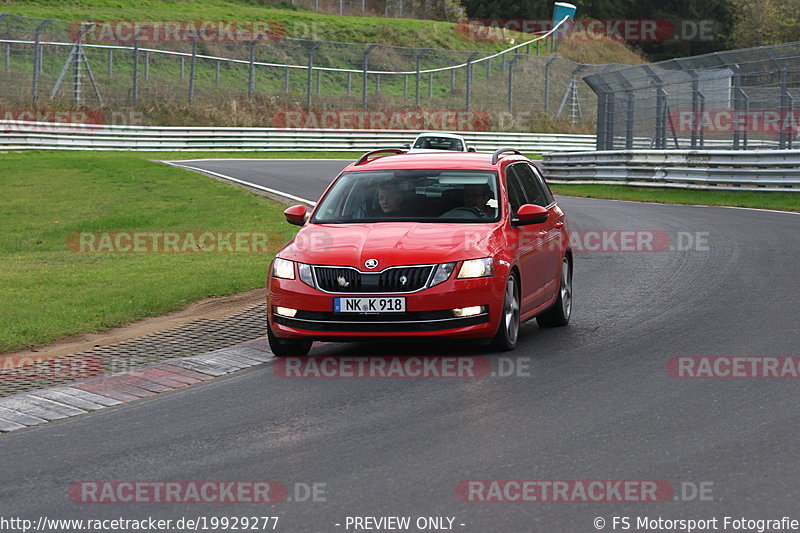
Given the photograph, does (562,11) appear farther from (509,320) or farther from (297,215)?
(509,320)

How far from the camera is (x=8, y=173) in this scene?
28656mm

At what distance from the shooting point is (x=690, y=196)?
28.5 meters

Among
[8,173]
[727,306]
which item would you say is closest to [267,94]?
[8,173]

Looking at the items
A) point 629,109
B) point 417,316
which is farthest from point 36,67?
point 417,316

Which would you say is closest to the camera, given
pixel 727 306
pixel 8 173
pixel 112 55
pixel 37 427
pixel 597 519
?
pixel 597 519

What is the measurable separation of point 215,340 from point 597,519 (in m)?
5.75

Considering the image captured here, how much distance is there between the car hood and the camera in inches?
364

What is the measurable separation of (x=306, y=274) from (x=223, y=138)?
36.0m

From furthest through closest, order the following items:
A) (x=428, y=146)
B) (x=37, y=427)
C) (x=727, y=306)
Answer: (x=428, y=146), (x=727, y=306), (x=37, y=427)

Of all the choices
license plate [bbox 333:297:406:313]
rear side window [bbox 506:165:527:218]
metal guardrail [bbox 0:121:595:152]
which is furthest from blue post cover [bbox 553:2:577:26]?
license plate [bbox 333:297:406:313]

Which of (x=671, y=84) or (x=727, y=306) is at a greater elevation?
(x=671, y=84)

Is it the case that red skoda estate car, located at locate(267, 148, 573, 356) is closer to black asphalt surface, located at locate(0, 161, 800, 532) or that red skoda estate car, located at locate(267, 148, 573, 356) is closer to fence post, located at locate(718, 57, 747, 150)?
black asphalt surface, located at locate(0, 161, 800, 532)

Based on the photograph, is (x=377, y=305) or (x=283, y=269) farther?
(x=283, y=269)

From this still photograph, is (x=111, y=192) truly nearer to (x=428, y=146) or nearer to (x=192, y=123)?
(x=428, y=146)
